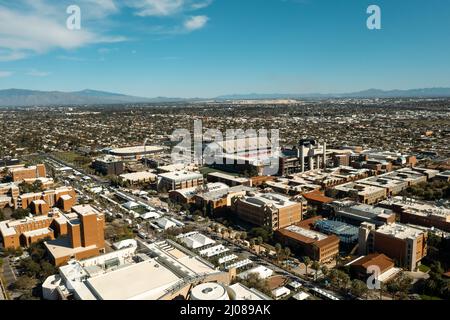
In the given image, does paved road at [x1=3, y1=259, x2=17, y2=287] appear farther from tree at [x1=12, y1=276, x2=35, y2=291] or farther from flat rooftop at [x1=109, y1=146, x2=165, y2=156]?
flat rooftop at [x1=109, y1=146, x2=165, y2=156]

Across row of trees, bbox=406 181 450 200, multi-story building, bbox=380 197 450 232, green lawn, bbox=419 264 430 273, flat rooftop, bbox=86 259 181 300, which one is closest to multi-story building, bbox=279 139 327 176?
row of trees, bbox=406 181 450 200

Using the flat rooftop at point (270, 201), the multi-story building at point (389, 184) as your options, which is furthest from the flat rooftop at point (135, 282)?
the multi-story building at point (389, 184)

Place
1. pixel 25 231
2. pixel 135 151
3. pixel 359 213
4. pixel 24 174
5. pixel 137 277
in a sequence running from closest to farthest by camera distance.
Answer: pixel 137 277 < pixel 25 231 < pixel 359 213 < pixel 24 174 < pixel 135 151

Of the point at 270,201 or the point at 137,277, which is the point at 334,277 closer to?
the point at 137,277

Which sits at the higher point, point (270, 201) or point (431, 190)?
point (270, 201)

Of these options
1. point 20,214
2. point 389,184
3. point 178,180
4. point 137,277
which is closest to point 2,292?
point 137,277

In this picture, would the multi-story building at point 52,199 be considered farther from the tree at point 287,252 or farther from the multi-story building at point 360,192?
the multi-story building at point 360,192

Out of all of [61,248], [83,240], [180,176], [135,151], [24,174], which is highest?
[135,151]
